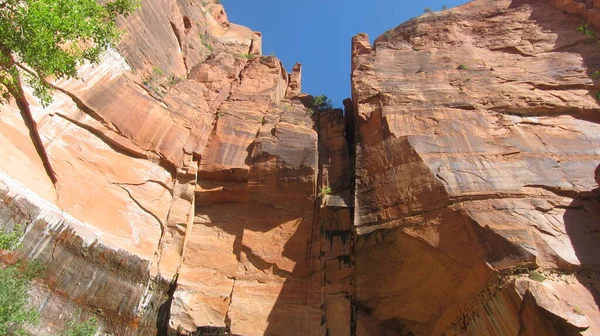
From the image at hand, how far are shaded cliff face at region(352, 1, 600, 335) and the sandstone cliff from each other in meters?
0.05

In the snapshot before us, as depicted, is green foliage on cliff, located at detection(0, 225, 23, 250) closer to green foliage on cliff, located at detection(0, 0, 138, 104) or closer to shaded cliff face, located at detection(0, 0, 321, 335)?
shaded cliff face, located at detection(0, 0, 321, 335)

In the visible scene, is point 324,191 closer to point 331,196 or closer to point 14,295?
point 331,196

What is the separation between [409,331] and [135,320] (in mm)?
7738

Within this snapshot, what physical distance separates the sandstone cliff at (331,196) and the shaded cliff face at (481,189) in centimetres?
5

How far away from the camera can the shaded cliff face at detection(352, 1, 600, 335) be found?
9922 millimetres

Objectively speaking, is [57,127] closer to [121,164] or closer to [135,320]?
[121,164]

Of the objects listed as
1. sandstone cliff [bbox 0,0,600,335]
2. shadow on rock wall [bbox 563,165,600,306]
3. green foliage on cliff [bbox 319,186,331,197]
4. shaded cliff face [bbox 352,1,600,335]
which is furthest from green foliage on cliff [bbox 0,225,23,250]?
shadow on rock wall [bbox 563,165,600,306]

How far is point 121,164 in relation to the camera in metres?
13.7

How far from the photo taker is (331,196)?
15.1 meters

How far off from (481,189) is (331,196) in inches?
201

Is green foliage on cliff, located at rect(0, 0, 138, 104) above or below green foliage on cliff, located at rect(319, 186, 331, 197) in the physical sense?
below

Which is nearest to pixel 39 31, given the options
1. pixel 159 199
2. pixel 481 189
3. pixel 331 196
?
pixel 159 199

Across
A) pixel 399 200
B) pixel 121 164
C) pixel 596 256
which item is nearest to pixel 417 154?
pixel 399 200

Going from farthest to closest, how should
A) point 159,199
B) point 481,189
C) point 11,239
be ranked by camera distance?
point 159,199, point 481,189, point 11,239
